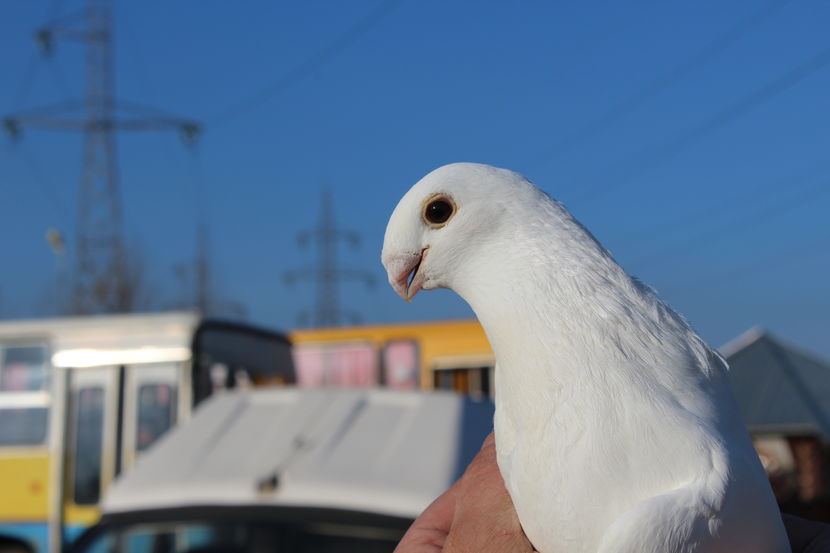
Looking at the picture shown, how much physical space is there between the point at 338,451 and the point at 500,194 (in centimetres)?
320

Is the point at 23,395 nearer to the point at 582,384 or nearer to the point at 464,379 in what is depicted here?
the point at 464,379

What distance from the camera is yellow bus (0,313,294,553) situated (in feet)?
34.3

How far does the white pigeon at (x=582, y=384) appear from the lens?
4.91ft

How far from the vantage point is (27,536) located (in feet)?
34.0

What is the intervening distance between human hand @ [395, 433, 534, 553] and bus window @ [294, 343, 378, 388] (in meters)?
10.4

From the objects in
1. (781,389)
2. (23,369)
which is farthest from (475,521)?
(23,369)

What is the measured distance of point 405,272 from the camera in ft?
5.87

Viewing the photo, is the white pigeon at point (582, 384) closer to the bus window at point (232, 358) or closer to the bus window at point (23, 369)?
the bus window at point (232, 358)

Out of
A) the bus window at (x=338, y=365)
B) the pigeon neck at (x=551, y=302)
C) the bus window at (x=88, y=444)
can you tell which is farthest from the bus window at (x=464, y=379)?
the pigeon neck at (x=551, y=302)

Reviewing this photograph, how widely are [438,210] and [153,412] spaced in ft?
31.9

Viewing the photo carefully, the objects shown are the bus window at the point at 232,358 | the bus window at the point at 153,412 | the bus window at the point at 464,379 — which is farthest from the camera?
the bus window at the point at 464,379

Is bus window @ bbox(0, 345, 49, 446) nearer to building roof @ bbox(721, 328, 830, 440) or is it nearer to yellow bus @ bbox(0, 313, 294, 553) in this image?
yellow bus @ bbox(0, 313, 294, 553)

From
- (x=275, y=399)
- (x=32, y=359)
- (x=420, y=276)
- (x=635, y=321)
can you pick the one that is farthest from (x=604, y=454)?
(x=32, y=359)

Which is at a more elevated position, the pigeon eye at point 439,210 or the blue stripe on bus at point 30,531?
the pigeon eye at point 439,210
